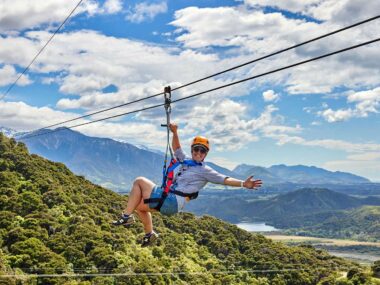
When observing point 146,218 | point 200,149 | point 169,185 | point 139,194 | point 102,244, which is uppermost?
point 200,149

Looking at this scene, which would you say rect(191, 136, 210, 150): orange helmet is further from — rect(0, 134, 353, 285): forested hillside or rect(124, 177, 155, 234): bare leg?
rect(0, 134, 353, 285): forested hillside

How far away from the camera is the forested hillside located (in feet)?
157

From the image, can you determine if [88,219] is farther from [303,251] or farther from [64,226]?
[303,251]

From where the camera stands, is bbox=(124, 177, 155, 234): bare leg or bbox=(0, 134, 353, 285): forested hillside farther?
bbox=(0, 134, 353, 285): forested hillside

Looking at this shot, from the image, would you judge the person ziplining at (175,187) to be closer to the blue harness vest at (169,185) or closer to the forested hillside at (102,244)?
the blue harness vest at (169,185)

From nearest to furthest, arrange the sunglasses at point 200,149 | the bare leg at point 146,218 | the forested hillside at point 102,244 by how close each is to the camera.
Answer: the sunglasses at point 200,149 → the bare leg at point 146,218 → the forested hillside at point 102,244

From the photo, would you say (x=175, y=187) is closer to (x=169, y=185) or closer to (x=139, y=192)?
(x=169, y=185)

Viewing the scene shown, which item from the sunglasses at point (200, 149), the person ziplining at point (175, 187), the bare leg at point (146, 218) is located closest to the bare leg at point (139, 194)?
the person ziplining at point (175, 187)

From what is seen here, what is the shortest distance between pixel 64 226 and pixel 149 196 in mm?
49480

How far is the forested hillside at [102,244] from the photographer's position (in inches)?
1880

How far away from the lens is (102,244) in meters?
53.4

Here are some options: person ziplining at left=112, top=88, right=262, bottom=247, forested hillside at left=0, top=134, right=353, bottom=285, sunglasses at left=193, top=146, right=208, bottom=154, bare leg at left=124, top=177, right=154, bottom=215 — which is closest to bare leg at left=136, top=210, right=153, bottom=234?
person ziplining at left=112, top=88, right=262, bottom=247

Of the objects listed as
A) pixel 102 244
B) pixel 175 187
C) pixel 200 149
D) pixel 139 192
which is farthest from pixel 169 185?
pixel 102 244

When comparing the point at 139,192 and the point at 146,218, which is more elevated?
the point at 139,192
